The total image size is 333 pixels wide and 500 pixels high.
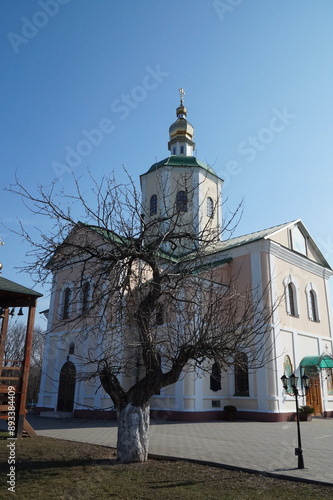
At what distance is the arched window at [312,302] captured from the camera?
71.6ft

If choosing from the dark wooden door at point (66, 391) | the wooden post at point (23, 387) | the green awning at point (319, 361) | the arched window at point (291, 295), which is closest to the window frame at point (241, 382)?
the green awning at point (319, 361)

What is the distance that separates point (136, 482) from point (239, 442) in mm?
5225

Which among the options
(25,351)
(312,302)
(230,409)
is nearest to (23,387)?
(25,351)

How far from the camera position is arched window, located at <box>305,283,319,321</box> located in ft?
71.6

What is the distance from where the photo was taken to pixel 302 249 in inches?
885

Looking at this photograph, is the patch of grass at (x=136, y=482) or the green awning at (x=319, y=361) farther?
the green awning at (x=319, y=361)

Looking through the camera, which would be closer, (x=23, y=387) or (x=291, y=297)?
(x=23, y=387)

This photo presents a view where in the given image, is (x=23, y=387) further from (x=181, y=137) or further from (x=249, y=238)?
(x=181, y=137)

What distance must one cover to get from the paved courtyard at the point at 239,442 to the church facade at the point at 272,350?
1.41 metres

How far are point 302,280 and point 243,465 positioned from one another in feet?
50.5

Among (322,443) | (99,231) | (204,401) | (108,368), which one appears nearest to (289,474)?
(108,368)

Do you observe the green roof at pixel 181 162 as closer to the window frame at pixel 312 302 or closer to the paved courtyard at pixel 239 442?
the window frame at pixel 312 302

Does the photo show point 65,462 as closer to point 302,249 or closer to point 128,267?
point 128,267

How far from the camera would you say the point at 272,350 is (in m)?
17.5
